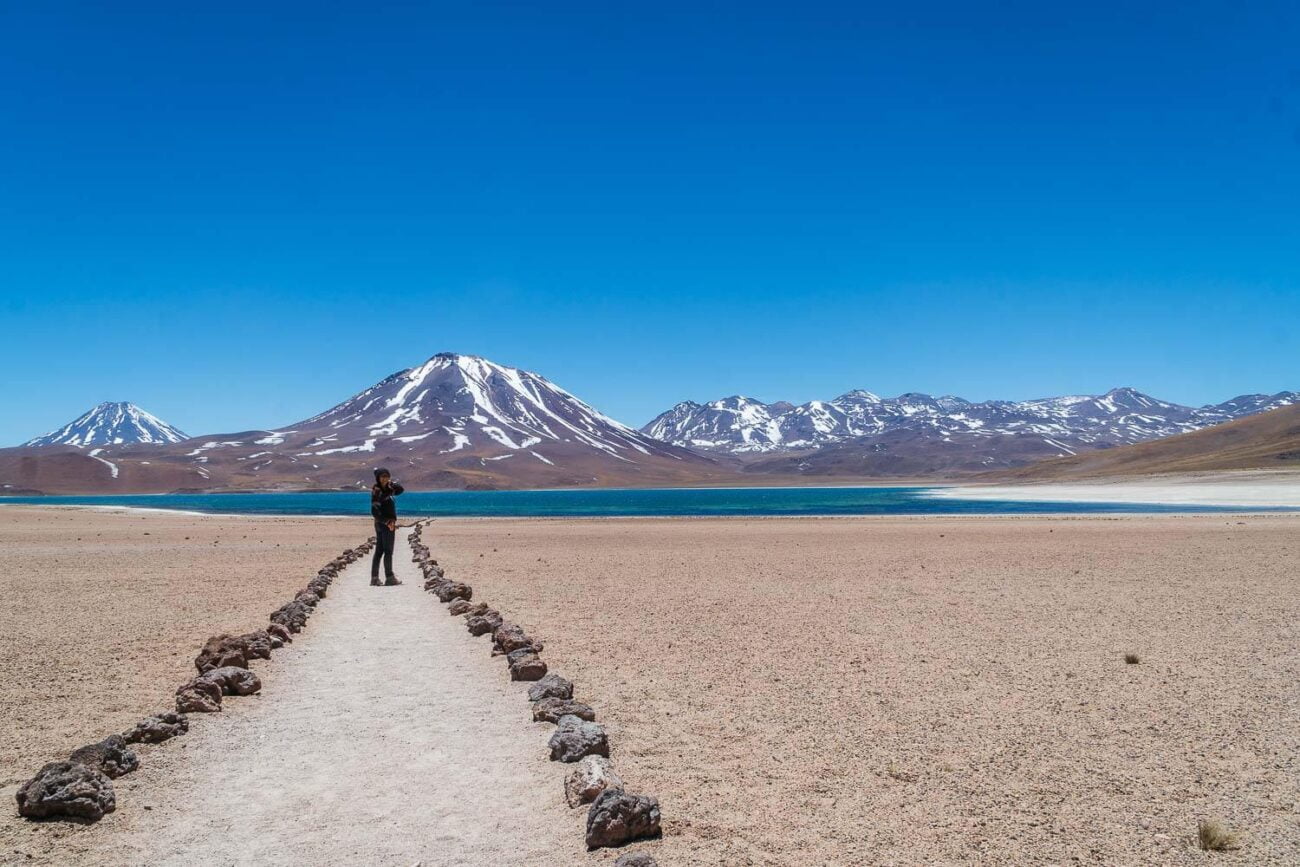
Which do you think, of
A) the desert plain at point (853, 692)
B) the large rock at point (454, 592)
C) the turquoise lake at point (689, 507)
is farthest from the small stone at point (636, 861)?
the turquoise lake at point (689, 507)

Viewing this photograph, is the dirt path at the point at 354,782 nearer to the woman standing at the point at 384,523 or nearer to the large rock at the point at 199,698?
the large rock at the point at 199,698

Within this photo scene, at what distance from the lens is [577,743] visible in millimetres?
7406

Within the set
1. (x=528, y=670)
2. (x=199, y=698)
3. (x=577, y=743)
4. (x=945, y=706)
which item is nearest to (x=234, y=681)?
(x=199, y=698)

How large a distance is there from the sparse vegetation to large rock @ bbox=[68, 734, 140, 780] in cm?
795

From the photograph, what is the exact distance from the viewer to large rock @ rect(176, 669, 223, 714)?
8.91 m

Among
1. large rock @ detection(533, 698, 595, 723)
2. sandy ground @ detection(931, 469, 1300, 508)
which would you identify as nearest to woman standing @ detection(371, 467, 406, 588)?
large rock @ detection(533, 698, 595, 723)

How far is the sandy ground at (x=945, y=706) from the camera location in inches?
237

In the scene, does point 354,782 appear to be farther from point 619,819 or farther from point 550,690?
point 550,690

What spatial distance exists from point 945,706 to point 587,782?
14.7 feet

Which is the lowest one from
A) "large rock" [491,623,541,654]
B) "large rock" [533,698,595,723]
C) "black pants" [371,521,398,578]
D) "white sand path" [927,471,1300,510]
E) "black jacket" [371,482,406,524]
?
"white sand path" [927,471,1300,510]

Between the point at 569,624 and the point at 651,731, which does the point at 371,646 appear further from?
the point at 651,731

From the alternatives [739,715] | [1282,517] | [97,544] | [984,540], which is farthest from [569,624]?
A: [1282,517]

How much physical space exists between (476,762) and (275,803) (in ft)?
5.29

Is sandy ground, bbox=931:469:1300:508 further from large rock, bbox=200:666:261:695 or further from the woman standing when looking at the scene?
large rock, bbox=200:666:261:695
